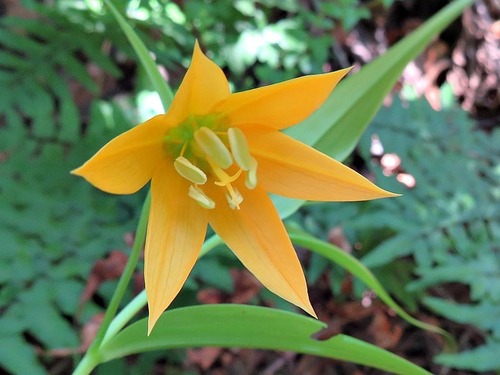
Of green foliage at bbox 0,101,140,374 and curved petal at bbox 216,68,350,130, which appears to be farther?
green foliage at bbox 0,101,140,374

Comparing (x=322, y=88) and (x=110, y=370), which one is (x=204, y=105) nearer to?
(x=322, y=88)

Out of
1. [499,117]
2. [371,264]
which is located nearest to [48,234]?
[371,264]

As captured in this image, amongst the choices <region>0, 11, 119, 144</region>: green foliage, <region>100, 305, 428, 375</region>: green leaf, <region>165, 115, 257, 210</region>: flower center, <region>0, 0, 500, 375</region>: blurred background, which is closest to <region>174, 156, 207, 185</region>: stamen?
<region>165, 115, 257, 210</region>: flower center

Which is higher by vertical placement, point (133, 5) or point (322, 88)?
point (322, 88)

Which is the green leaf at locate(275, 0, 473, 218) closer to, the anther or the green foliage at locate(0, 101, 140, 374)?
the anther

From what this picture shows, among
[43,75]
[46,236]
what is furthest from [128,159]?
[43,75]

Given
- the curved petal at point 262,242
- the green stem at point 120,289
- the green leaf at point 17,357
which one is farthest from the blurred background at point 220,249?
the curved petal at point 262,242
